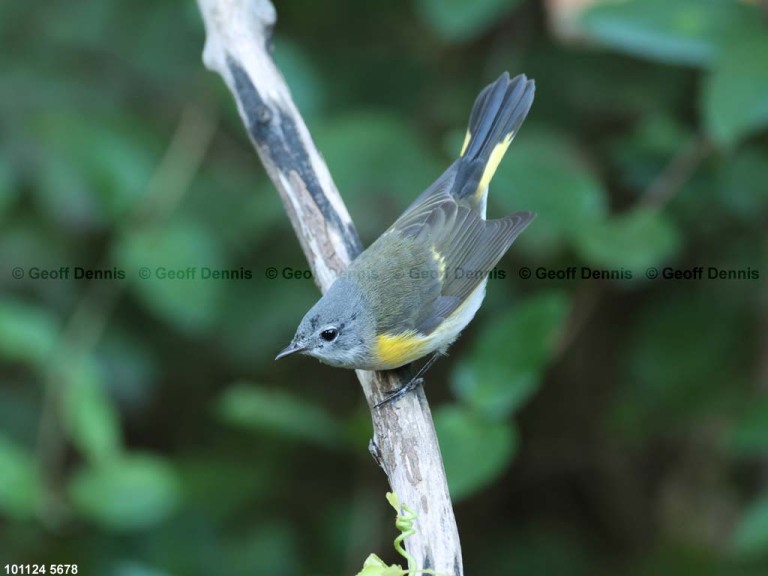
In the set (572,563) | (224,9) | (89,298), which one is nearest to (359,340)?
(224,9)

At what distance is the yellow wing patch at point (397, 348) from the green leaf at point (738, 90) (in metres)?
1.24

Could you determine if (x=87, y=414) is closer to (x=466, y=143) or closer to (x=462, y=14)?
(x=466, y=143)

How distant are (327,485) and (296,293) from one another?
35.9 inches

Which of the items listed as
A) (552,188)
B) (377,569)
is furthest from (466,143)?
(377,569)

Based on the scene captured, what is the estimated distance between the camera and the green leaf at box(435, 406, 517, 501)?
2.77m

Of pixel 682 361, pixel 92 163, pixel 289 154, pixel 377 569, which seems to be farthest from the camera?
pixel 682 361

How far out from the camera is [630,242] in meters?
3.07

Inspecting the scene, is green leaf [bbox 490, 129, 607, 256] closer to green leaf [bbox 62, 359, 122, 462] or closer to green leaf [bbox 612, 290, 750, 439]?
green leaf [bbox 612, 290, 750, 439]

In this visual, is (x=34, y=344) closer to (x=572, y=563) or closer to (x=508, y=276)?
(x=508, y=276)

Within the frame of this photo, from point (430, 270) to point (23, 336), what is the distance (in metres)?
1.52

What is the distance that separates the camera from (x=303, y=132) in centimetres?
280

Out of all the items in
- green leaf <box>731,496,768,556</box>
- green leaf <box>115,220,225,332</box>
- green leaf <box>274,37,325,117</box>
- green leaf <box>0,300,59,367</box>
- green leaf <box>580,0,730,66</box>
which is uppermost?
green leaf <box>274,37,325,117</box>

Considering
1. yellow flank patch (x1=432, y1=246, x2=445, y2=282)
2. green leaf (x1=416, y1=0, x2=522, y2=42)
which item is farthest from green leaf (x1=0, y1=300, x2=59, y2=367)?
green leaf (x1=416, y1=0, x2=522, y2=42)

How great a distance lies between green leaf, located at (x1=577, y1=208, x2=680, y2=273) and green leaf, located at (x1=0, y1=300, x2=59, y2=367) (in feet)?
6.51
